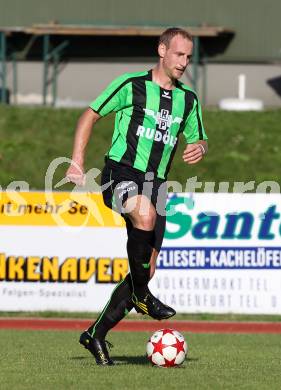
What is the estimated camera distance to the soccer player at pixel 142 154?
7.88 m

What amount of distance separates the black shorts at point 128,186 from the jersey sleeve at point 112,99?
38 cm

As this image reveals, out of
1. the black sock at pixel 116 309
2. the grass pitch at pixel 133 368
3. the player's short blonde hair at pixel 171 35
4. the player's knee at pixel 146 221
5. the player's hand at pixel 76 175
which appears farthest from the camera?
the black sock at pixel 116 309

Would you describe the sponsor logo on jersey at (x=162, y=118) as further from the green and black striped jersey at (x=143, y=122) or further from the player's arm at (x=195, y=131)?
the player's arm at (x=195, y=131)

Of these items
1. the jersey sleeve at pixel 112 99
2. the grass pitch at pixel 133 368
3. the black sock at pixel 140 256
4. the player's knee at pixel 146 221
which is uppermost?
the jersey sleeve at pixel 112 99

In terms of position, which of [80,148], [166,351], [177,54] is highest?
[177,54]

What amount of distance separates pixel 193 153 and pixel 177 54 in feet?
2.31

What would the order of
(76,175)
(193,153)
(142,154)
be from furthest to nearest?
(193,153), (142,154), (76,175)

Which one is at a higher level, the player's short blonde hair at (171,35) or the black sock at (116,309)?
the player's short blonde hair at (171,35)

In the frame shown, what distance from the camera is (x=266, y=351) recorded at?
10461mm

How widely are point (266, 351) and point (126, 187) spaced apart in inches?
125

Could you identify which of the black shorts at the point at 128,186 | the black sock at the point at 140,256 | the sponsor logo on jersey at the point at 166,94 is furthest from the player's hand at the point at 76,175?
the sponsor logo on jersey at the point at 166,94

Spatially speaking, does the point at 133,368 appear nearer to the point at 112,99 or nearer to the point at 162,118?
the point at 162,118

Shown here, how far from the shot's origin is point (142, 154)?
26.2ft

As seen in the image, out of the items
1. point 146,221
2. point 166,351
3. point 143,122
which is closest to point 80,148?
point 143,122
